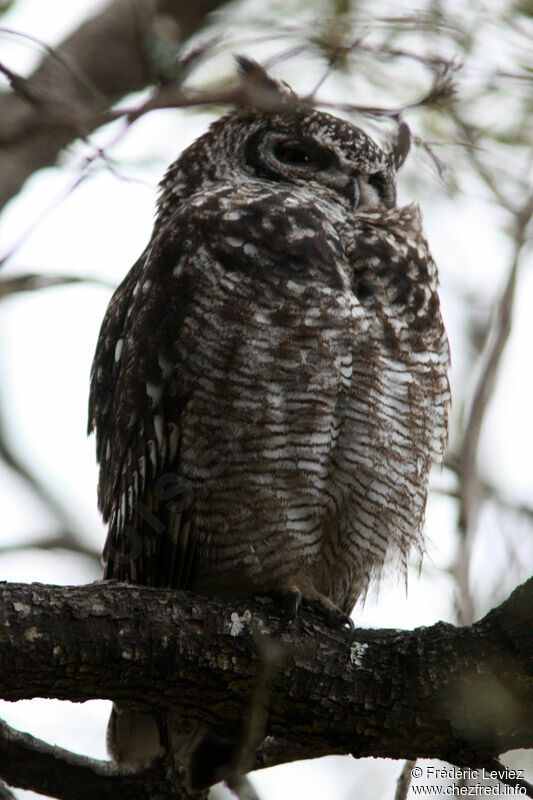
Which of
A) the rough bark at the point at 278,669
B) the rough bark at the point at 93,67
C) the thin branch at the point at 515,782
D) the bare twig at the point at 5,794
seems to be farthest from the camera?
the rough bark at the point at 93,67

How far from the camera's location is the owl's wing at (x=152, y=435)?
2.80 meters

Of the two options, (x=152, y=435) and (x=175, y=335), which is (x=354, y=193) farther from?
(x=152, y=435)

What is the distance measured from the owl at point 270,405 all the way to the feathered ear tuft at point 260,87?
0.03 m

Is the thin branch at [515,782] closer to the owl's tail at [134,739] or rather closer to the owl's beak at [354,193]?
the owl's tail at [134,739]

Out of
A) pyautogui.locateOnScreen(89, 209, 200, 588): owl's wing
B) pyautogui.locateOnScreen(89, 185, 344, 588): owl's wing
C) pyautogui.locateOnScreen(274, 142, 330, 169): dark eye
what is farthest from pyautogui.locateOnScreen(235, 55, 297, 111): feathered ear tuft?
pyautogui.locateOnScreen(89, 209, 200, 588): owl's wing

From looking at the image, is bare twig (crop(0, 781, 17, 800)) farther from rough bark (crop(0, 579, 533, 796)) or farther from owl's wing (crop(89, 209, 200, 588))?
owl's wing (crop(89, 209, 200, 588))

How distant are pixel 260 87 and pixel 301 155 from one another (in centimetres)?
93

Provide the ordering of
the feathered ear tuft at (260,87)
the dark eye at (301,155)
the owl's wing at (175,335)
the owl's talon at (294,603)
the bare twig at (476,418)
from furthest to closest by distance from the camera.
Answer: the dark eye at (301,155)
the bare twig at (476,418)
the owl's wing at (175,335)
the owl's talon at (294,603)
the feathered ear tuft at (260,87)

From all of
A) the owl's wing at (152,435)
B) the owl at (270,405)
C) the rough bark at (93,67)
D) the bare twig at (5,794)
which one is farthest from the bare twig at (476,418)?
the rough bark at (93,67)

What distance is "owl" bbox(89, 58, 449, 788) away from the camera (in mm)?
2703

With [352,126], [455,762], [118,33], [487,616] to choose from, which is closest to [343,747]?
[455,762]

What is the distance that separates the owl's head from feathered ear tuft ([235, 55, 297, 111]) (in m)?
0.01

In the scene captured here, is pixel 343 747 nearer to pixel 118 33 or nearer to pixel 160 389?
pixel 160 389

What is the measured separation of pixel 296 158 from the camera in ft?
11.4
